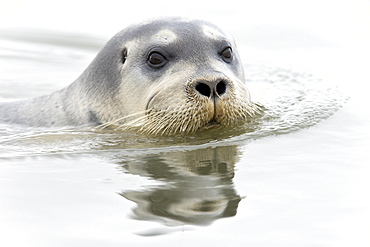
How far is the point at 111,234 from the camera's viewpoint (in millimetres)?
4078

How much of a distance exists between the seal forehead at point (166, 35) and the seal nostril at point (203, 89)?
2.10 ft

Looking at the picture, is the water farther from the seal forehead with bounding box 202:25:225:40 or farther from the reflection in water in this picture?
the seal forehead with bounding box 202:25:225:40

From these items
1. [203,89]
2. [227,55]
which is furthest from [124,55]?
[203,89]

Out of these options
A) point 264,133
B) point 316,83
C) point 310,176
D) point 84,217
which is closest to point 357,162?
point 310,176

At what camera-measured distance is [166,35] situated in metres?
6.41

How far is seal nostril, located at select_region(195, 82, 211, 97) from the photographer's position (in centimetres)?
587

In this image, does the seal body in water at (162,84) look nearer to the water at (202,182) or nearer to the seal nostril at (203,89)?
the seal nostril at (203,89)

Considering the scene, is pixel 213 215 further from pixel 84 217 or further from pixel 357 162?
pixel 357 162

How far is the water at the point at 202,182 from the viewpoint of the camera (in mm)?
4109

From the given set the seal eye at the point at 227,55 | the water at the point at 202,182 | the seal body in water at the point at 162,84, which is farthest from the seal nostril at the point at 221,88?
the seal eye at the point at 227,55

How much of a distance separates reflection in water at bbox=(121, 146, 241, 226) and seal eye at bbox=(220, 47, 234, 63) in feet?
3.07

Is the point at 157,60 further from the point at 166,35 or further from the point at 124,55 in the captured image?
the point at 124,55

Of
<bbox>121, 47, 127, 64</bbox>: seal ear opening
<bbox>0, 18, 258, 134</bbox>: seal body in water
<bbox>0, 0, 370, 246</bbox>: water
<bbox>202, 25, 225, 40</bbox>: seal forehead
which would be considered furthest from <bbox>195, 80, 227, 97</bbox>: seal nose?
<bbox>121, 47, 127, 64</bbox>: seal ear opening

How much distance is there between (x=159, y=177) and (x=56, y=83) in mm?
5152
